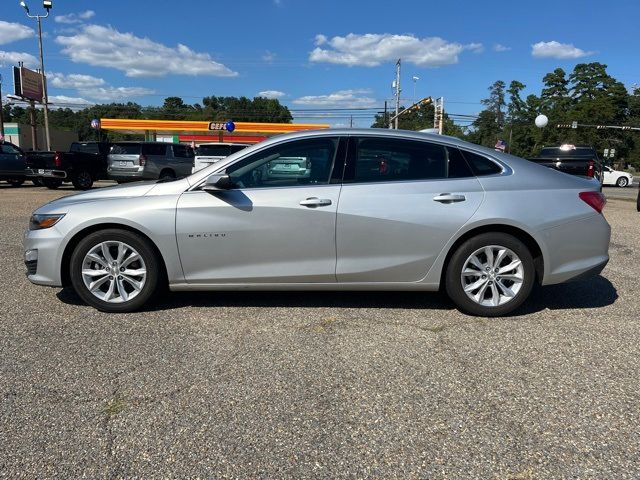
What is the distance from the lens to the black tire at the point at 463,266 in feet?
14.1

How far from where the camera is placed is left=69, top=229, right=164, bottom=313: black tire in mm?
4297

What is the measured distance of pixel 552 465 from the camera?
239cm

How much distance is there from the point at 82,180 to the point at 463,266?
16.1 meters

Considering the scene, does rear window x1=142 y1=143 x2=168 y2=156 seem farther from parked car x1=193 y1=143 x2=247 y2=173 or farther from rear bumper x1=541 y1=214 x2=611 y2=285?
rear bumper x1=541 y1=214 x2=611 y2=285

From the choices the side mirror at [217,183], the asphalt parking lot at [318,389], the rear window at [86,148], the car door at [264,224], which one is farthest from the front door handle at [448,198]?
the rear window at [86,148]

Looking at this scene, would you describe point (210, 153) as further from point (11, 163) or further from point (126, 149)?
point (11, 163)

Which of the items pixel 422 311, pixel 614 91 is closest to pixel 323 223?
pixel 422 311

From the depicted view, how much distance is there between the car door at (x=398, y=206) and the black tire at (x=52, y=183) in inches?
604

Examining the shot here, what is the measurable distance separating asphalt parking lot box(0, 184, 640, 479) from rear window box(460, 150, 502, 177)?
1.27m

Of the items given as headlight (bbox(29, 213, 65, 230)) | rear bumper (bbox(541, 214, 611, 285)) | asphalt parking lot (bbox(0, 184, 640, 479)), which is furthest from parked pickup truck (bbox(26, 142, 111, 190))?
rear bumper (bbox(541, 214, 611, 285))

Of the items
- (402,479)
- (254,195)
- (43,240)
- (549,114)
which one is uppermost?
(549,114)

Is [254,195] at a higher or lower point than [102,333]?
higher

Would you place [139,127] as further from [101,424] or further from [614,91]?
[614,91]

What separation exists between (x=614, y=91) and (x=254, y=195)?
97257 mm
